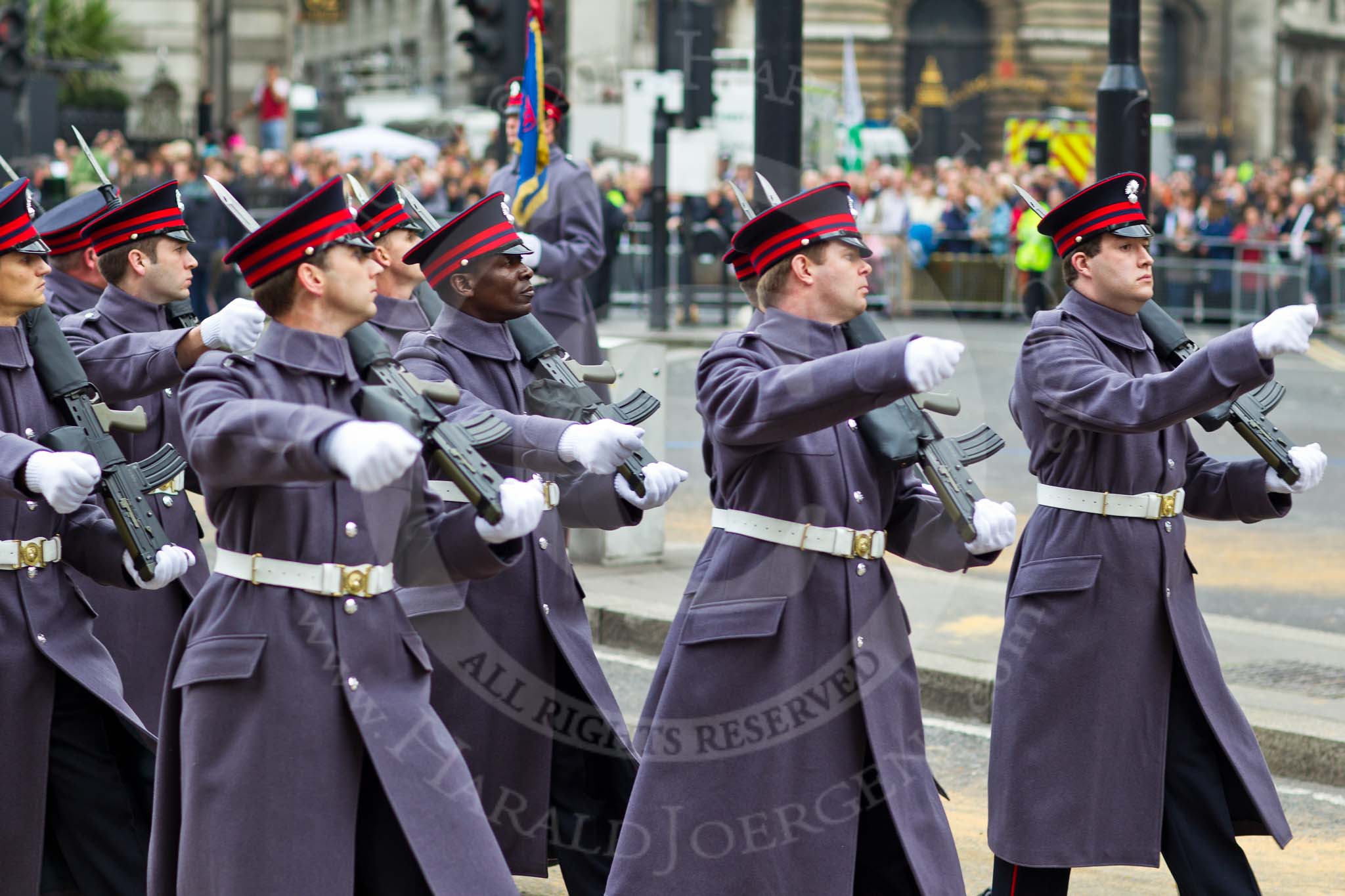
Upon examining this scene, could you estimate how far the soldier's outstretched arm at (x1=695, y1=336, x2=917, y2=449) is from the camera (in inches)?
166

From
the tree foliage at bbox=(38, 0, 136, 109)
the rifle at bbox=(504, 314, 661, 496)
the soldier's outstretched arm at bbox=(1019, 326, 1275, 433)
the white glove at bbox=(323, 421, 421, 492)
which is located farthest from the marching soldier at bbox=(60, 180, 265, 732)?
the tree foliage at bbox=(38, 0, 136, 109)

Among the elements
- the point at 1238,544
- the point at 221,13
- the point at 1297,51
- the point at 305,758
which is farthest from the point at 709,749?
the point at 1297,51

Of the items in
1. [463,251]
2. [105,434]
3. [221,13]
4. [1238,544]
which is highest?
[221,13]

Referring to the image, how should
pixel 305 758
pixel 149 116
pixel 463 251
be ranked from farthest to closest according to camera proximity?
pixel 149 116
pixel 463 251
pixel 305 758

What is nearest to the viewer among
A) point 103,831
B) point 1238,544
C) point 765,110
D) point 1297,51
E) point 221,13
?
point 103,831

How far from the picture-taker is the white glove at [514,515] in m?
4.12

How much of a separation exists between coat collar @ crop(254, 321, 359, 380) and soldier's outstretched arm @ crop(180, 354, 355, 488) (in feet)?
0.18

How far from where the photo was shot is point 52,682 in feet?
16.1

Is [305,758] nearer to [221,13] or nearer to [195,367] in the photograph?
[195,367]

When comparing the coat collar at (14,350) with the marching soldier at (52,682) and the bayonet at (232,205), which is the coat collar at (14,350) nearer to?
the marching soldier at (52,682)

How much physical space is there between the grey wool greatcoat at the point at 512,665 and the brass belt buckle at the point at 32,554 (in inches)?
35.8

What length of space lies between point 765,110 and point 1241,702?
9.24ft

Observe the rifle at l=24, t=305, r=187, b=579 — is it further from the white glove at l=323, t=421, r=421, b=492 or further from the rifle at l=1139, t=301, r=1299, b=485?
the rifle at l=1139, t=301, r=1299, b=485

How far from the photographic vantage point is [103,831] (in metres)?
4.93
